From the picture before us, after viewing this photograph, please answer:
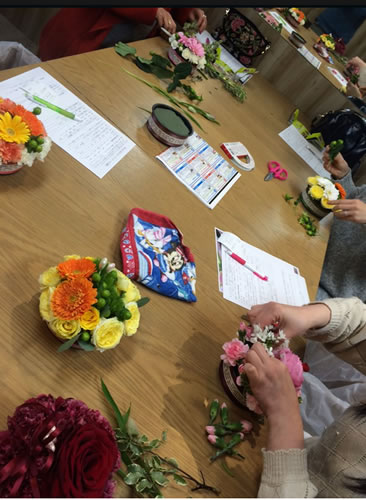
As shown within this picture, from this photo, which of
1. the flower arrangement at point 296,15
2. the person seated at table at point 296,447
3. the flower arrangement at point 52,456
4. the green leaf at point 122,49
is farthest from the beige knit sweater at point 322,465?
the flower arrangement at point 296,15

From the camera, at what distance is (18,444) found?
0.51m

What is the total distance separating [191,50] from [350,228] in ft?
3.70

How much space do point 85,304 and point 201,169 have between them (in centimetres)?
85

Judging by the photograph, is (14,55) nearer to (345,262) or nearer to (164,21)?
(164,21)

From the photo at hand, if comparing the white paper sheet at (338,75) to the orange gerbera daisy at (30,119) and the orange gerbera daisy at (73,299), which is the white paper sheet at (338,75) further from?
the orange gerbera daisy at (73,299)

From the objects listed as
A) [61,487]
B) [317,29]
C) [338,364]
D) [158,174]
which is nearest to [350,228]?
[338,364]

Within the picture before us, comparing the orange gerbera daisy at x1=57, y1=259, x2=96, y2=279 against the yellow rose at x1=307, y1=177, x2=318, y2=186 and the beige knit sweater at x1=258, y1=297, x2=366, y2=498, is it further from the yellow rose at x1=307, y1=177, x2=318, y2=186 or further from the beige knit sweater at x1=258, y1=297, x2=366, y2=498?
the yellow rose at x1=307, y1=177, x2=318, y2=186

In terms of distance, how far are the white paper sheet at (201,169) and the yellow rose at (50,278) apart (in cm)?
67

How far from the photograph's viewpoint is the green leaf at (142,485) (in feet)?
2.10

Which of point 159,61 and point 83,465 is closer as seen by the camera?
point 83,465

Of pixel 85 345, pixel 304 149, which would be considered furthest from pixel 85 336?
pixel 304 149

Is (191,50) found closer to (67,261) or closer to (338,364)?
(67,261)

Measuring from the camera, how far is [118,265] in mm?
909

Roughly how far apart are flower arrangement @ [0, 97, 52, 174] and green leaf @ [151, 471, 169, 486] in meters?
0.72
